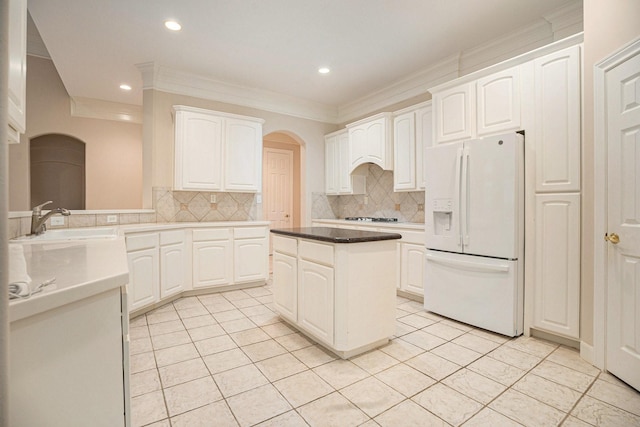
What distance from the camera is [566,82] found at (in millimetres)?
2277

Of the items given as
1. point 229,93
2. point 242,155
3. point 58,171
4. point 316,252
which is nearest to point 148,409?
point 316,252

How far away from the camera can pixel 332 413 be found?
62.1 inches

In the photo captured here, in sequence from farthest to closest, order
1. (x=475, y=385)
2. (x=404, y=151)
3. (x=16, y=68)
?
(x=404, y=151), (x=475, y=385), (x=16, y=68)

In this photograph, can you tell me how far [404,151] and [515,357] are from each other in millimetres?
2499

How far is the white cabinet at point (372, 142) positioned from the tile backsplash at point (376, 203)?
0.40m

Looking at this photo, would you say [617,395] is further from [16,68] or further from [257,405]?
[16,68]

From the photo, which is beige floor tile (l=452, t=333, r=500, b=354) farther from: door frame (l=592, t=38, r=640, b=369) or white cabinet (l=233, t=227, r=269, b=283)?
white cabinet (l=233, t=227, r=269, b=283)

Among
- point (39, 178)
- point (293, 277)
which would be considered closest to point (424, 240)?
point (293, 277)

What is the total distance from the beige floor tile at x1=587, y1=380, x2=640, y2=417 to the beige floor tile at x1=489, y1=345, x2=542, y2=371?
0.33m

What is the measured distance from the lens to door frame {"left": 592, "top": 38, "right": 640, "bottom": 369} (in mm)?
1945

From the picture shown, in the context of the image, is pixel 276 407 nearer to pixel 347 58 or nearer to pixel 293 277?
pixel 293 277

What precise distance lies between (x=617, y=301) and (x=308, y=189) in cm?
399

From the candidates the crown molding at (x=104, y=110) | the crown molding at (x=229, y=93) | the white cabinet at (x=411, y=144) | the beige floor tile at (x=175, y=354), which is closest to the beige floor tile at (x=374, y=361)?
the beige floor tile at (x=175, y=354)

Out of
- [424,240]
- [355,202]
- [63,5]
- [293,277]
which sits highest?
[63,5]
